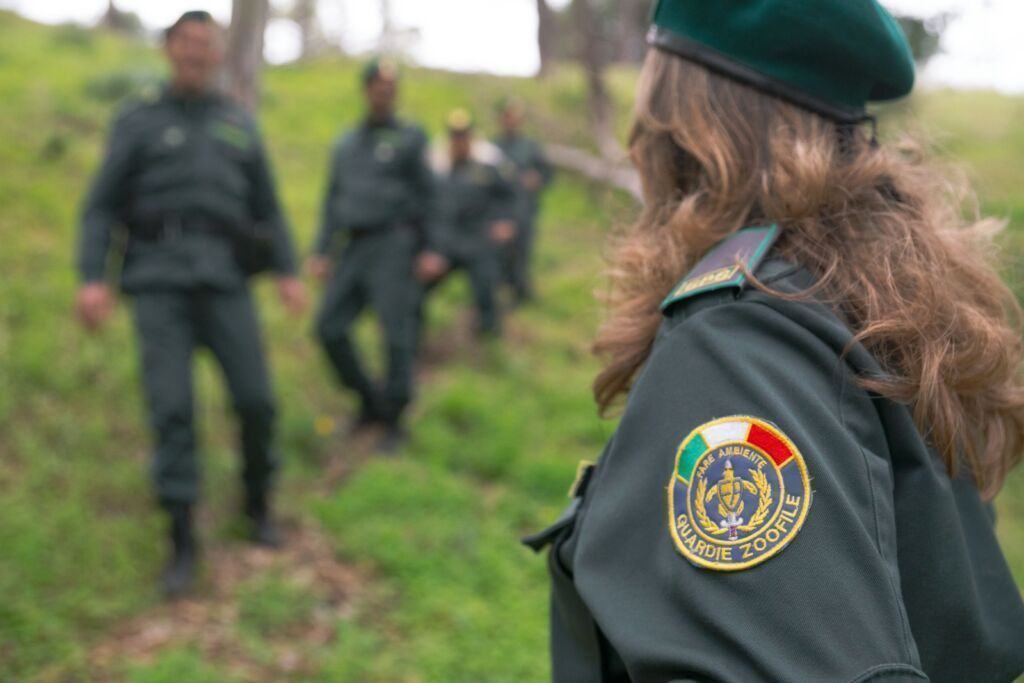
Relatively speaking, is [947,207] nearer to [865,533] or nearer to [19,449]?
[865,533]

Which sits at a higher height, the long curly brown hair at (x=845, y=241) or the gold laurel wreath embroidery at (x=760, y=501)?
the long curly brown hair at (x=845, y=241)

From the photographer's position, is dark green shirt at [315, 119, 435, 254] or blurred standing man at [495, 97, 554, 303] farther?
blurred standing man at [495, 97, 554, 303]

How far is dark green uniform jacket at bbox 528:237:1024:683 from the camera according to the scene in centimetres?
93

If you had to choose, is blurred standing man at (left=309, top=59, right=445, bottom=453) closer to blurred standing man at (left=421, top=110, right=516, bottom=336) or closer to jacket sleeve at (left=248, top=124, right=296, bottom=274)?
jacket sleeve at (left=248, top=124, right=296, bottom=274)

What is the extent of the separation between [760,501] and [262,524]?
4.07m

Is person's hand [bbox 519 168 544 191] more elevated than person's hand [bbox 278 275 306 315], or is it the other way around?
person's hand [bbox 278 275 306 315]

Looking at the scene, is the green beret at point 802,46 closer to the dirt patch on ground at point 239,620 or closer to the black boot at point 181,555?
the dirt patch on ground at point 239,620

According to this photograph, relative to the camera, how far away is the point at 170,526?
13.9ft

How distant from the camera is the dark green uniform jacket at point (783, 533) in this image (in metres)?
0.93

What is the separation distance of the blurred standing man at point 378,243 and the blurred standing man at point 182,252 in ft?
4.99

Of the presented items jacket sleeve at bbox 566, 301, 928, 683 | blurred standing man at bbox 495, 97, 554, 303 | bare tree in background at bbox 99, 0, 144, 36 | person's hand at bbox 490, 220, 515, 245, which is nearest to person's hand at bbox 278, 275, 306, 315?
jacket sleeve at bbox 566, 301, 928, 683

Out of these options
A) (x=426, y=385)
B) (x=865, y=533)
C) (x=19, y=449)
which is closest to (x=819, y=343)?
(x=865, y=533)

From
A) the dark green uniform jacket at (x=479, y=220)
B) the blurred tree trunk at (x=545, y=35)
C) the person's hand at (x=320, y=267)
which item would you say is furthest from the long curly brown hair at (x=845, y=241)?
the blurred tree trunk at (x=545, y=35)

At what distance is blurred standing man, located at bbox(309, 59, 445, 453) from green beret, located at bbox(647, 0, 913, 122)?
4.69 meters
